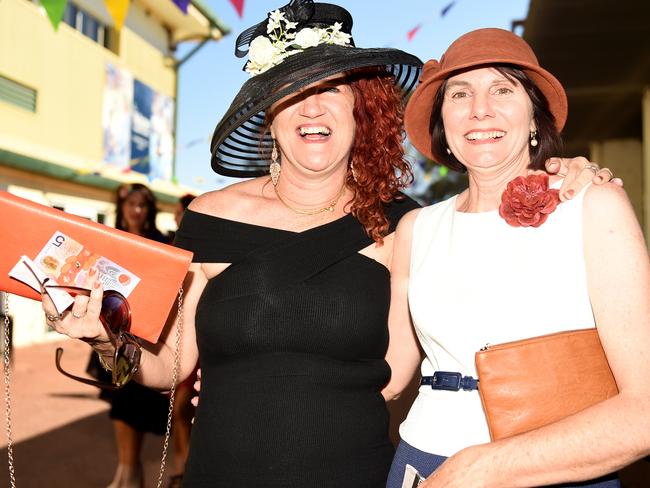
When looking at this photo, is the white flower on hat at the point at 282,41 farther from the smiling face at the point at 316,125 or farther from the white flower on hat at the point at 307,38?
the smiling face at the point at 316,125

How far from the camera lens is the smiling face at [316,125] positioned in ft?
7.53

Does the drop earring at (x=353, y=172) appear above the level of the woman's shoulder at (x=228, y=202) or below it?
above

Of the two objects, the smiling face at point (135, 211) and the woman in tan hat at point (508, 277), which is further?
the smiling face at point (135, 211)

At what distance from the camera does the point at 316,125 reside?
229 cm

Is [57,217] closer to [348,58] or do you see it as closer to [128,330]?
[128,330]

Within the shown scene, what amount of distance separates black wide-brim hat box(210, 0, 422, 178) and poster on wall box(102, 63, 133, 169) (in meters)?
16.6

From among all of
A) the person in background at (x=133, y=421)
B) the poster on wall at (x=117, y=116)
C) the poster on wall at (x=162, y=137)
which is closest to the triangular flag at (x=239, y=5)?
the person in background at (x=133, y=421)

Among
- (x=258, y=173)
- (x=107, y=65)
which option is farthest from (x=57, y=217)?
(x=107, y=65)

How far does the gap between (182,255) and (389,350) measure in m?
0.84

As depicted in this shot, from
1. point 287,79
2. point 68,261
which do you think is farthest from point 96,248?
point 287,79

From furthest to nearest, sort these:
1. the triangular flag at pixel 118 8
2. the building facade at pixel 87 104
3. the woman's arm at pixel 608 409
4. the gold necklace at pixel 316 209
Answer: the building facade at pixel 87 104
the triangular flag at pixel 118 8
the gold necklace at pixel 316 209
the woman's arm at pixel 608 409

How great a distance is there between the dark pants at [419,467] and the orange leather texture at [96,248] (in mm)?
824

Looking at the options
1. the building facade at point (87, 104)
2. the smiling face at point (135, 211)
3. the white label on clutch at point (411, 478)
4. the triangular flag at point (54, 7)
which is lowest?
the white label on clutch at point (411, 478)

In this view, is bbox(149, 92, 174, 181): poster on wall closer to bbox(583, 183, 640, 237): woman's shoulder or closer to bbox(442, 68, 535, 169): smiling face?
bbox(442, 68, 535, 169): smiling face
